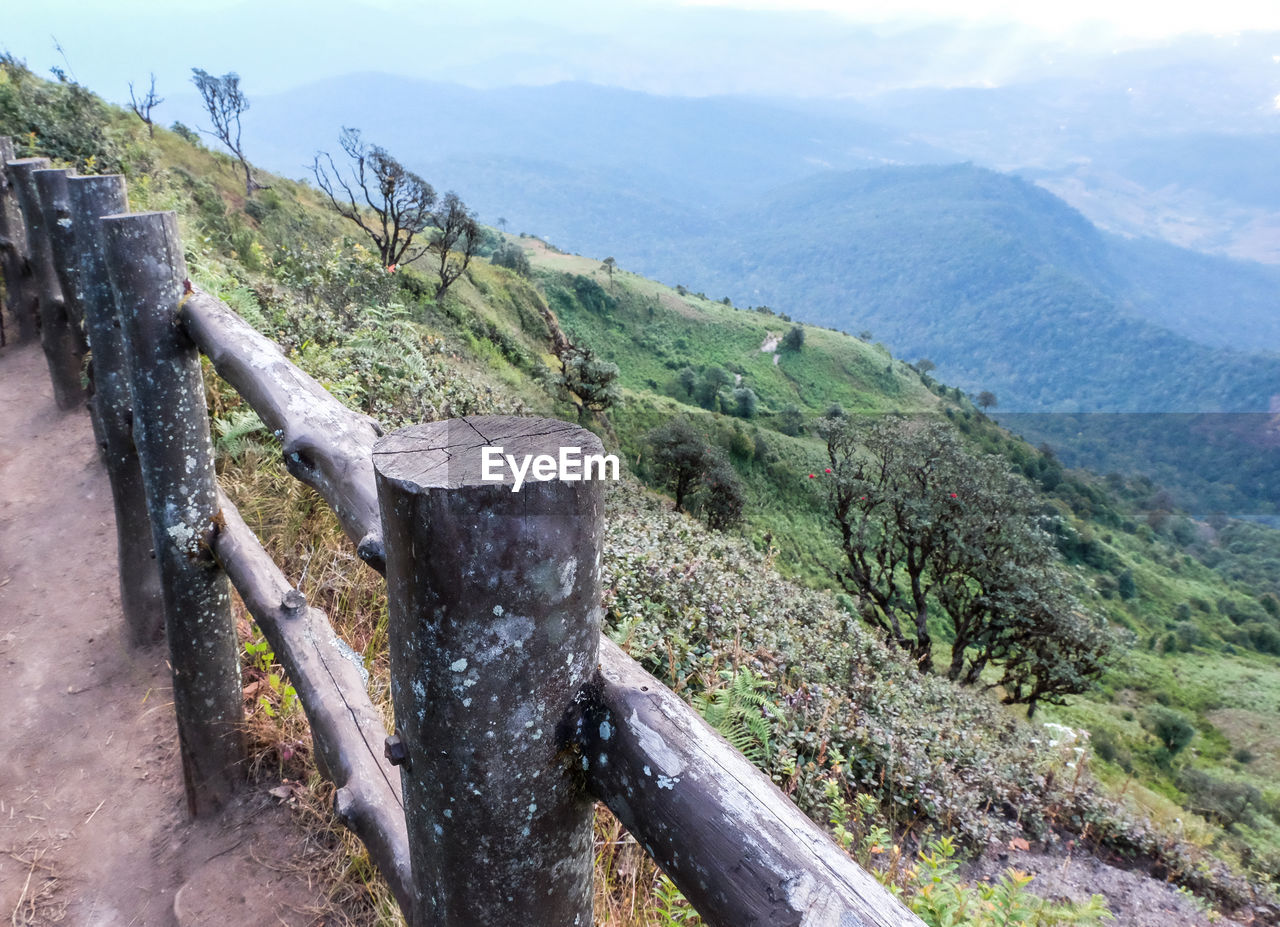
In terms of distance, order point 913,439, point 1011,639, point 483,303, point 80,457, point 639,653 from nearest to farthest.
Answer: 1. point 639,653
2. point 80,457
3. point 1011,639
4. point 913,439
5. point 483,303

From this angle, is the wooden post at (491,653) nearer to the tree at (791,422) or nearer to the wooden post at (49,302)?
the wooden post at (49,302)

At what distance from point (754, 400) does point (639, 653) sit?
156 ft

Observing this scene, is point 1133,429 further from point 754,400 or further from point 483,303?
point 483,303

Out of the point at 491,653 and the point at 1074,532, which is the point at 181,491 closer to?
the point at 491,653

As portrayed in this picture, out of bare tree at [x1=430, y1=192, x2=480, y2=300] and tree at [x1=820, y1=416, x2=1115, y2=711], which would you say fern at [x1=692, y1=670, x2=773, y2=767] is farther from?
bare tree at [x1=430, y1=192, x2=480, y2=300]

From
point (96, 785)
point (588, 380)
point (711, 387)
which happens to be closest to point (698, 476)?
point (588, 380)

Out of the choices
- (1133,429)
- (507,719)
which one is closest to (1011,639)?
(507,719)

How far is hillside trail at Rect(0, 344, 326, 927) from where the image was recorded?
2.54 meters

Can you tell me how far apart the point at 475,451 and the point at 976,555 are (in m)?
16.9

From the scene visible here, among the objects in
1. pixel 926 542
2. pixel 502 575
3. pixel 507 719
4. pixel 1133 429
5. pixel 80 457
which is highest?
pixel 502 575

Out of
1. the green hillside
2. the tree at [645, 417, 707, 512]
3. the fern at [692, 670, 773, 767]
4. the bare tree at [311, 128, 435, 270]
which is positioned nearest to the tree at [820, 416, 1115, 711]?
the green hillside

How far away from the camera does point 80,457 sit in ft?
17.2

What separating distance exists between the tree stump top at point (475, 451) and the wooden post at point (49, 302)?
604cm

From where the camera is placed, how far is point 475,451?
2.97ft
